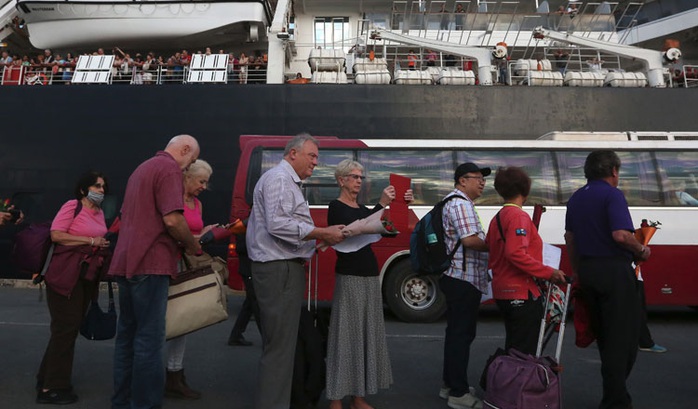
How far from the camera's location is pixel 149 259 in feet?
10.5

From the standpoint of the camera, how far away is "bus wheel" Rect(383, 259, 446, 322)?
26.1 ft

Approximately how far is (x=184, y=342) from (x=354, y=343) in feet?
4.77

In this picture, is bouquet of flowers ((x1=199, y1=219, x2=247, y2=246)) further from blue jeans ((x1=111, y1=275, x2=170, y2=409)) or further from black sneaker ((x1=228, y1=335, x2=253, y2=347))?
black sneaker ((x1=228, y1=335, x2=253, y2=347))

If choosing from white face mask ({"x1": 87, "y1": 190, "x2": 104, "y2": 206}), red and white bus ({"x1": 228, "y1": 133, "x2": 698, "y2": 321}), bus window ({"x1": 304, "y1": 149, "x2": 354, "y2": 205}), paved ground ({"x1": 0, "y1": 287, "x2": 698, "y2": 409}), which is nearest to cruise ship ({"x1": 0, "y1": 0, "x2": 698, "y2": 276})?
red and white bus ({"x1": 228, "y1": 133, "x2": 698, "y2": 321})

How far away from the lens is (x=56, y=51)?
14.5 metres

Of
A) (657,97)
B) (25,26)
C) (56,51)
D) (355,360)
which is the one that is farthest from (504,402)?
(25,26)

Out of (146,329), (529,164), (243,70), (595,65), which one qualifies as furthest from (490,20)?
(146,329)

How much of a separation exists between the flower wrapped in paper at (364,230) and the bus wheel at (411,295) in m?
4.55

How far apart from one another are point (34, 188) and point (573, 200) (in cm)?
1050

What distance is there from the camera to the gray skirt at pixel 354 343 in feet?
11.4

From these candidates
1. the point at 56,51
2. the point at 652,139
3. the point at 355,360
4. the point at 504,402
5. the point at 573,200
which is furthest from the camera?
the point at 56,51

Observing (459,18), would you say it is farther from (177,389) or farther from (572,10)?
(177,389)

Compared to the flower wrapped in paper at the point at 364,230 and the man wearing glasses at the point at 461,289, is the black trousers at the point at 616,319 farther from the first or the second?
the flower wrapped in paper at the point at 364,230

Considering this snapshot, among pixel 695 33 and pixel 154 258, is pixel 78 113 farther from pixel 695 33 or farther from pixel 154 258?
pixel 695 33
